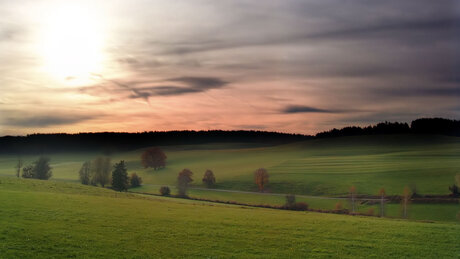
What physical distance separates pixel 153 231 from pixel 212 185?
2765 inches

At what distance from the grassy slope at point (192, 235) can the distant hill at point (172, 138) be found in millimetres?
107297

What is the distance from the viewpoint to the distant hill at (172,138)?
4884 inches

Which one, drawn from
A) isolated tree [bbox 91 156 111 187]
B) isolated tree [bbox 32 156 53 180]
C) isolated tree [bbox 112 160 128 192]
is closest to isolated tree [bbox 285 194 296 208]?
isolated tree [bbox 112 160 128 192]

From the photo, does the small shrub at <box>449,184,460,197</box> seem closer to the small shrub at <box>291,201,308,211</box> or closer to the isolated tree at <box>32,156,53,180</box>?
the small shrub at <box>291,201,308,211</box>

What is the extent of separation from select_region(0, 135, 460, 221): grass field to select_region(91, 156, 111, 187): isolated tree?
998 centimetres

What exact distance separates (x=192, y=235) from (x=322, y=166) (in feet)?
278

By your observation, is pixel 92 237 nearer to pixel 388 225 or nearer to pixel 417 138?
pixel 388 225

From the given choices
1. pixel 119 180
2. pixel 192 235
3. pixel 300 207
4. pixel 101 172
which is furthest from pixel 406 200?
pixel 101 172

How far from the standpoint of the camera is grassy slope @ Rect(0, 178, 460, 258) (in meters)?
19.0

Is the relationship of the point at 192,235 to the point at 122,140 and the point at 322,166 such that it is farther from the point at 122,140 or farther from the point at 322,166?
the point at 122,140

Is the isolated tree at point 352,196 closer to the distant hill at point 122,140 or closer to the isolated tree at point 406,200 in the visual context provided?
the isolated tree at point 406,200

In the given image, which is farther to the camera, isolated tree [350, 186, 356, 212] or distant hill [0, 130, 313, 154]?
distant hill [0, 130, 313, 154]

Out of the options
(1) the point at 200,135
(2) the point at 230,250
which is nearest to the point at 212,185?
(2) the point at 230,250

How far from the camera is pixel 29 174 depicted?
95625 mm
